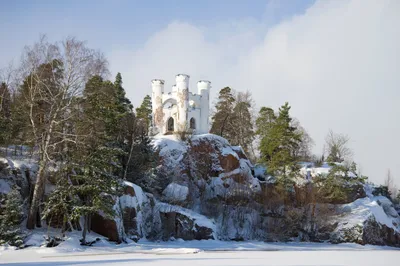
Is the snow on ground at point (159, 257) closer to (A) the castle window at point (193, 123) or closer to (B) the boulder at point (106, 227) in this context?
(B) the boulder at point (106, 227)

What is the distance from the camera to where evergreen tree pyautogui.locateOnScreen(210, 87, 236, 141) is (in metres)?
52.1

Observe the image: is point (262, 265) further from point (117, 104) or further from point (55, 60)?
point (117, 104)

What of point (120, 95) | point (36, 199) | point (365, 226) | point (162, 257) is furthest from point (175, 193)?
point (162, 257)

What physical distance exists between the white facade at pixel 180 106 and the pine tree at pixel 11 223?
2532cm

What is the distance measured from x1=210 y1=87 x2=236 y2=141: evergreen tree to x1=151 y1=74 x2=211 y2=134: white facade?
586 centimetres

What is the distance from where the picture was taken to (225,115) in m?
52.2

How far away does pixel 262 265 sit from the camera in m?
12.8

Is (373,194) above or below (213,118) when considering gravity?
below

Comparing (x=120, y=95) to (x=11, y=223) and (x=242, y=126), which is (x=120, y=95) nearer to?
(x=11, y=223)

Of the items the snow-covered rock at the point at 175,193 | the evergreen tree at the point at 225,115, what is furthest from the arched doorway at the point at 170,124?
the snow-covered rock at the point at 175,193

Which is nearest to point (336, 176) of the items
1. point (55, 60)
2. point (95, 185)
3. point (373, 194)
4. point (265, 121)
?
point (373, 194)

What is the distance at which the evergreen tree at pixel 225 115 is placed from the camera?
52.1 metres

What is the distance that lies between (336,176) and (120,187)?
23.4m

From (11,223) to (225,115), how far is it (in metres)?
36.3
